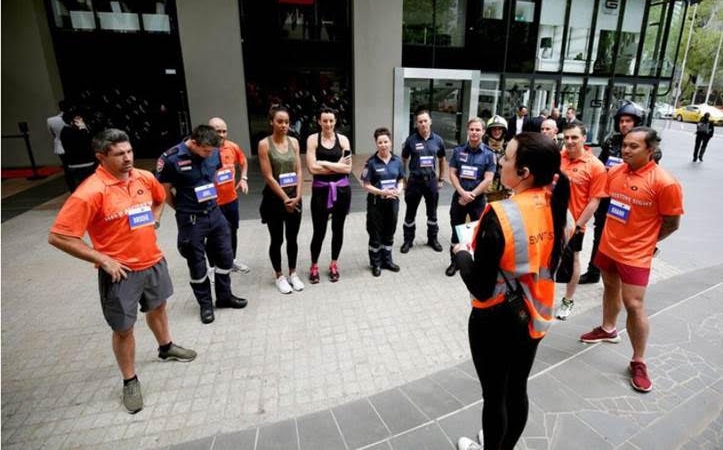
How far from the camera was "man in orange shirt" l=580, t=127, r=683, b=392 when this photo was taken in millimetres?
2562

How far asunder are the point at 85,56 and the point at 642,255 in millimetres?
13606

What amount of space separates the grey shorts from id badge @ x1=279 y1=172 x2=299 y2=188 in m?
1.56

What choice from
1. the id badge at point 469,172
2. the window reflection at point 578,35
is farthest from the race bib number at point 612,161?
the window reflection at point 578,35

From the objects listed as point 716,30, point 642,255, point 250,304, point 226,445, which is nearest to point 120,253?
point 226,445

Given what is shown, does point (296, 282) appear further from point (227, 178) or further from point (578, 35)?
point (578, 35)

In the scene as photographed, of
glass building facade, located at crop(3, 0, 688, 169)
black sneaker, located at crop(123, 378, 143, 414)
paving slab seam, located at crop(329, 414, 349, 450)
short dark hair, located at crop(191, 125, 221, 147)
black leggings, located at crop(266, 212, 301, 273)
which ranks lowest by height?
paving slab seam, located at crop(329, 414, 349, 450)

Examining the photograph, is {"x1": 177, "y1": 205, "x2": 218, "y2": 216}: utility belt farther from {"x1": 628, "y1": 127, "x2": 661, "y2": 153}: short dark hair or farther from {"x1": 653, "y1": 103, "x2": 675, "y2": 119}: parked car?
{"x1": 653, "y1": 103, "x2": 675, "y2": 119}: parked car

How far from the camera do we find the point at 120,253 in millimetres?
2465

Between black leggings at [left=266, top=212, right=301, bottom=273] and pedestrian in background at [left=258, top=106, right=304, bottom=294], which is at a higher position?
pedestrian in background at [left=258, top=106, right=304, bottom=294]

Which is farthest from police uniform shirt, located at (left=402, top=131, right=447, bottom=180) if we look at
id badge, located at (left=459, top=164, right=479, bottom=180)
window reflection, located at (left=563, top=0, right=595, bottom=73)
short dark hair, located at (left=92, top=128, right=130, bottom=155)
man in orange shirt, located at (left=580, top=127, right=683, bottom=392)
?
window reflection, located at (left=563, top=0, right=595, bottom=73)

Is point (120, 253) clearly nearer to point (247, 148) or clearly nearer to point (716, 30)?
point (247, 148)

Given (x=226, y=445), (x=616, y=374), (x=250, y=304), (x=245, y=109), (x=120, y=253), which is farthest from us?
(x=245, y=109)

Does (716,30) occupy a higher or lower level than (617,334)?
higher

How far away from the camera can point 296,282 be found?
14.2 ft
